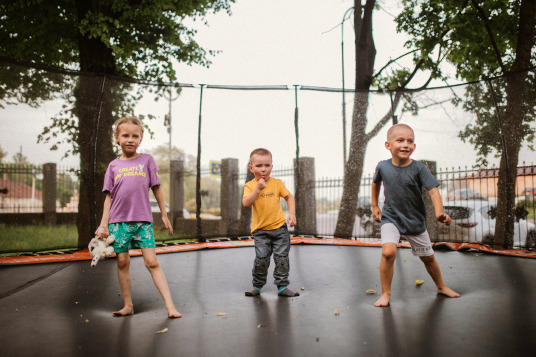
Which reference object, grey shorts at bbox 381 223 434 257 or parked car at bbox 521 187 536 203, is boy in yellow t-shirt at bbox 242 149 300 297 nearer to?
grey shorts at bbox 381 223 434 257

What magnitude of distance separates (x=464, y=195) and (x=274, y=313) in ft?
13.3

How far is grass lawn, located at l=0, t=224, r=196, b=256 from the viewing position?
441 cm

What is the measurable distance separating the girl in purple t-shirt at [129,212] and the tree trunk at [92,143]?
2.58 meters

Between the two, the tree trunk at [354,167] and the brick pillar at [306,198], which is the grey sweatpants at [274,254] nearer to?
the brick pillar at [306,198]

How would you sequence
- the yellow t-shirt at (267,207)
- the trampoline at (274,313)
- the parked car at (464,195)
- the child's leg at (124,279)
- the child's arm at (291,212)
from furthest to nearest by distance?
the parked car at (464,195)
the yellow t-shirt at (267,207)
the child's arm at (291,212)
the child's leg at (124,279)
the trampoline at (274,313)

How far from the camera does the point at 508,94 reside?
4.89 metres

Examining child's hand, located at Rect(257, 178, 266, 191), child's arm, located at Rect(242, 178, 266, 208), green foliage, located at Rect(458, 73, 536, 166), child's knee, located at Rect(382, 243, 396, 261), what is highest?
green foliage, located at Rect(458, 73, 536, 166)

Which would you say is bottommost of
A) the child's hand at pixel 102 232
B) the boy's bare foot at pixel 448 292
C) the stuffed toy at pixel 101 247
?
the boy's bare foot at pixel 448 292

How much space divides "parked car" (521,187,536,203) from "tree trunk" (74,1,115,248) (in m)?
4.84

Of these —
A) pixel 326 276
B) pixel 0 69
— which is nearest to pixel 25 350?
pixel 326 276

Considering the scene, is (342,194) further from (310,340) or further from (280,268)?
(310,340)

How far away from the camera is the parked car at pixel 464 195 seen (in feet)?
17.7

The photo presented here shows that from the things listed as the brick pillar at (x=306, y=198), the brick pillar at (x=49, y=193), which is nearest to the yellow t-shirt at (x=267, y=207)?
the brick pillar at (x=49, y=193)

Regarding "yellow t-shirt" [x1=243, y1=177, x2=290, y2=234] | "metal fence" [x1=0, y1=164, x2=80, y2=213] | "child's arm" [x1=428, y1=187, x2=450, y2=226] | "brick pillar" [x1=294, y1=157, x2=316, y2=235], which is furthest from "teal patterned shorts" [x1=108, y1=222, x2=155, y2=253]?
"brick pillar" [x1=294, y1=157, x2=316, y2=235]
